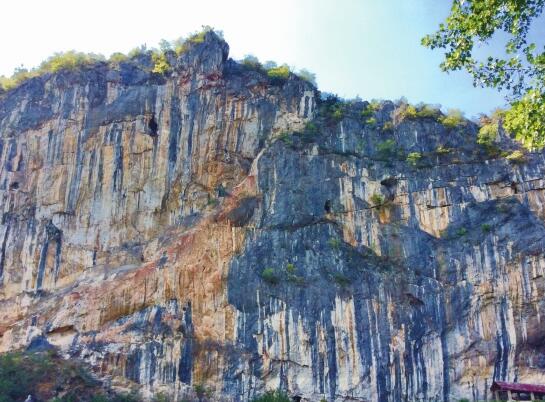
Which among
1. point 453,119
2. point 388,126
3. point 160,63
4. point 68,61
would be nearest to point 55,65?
point 68,61

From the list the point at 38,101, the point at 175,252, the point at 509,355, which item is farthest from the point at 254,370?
the point at 38,101

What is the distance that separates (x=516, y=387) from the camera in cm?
2811

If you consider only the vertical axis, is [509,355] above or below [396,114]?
below

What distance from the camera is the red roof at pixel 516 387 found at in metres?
27.9

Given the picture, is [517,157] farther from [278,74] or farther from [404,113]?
[278,74]

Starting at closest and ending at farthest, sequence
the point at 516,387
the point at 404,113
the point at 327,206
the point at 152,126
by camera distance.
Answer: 1. the point at 516,387
2. the point at 327,206
3. the point at 152,126
4. the point at 404,113

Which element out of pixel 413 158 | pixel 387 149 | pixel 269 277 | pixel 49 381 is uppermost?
pixel 387 149

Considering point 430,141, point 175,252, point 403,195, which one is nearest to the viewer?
point 175,252

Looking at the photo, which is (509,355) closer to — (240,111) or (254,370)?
(254,370)

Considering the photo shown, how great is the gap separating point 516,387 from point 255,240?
40.5 ft

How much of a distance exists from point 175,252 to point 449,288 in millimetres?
12210

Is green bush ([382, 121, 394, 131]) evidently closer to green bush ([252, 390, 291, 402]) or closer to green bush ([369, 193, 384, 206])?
green bush ([369, 193, 384, 206])

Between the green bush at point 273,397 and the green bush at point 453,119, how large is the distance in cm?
1663

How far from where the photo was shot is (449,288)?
31344 mm
